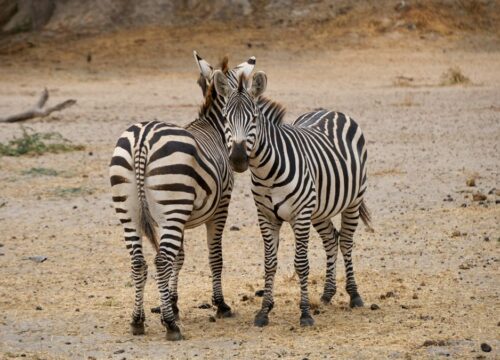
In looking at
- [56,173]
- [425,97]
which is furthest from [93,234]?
[425,97]

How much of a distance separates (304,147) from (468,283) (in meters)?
1.85

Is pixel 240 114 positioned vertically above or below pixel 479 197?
above

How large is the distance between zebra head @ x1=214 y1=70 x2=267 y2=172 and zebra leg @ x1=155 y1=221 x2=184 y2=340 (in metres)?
0.59

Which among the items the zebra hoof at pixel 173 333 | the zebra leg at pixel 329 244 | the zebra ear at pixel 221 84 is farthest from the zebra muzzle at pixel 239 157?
the zebra leg at pixel 329 244

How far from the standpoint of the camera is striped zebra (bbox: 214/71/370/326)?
6922mm

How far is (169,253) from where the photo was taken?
686 cm

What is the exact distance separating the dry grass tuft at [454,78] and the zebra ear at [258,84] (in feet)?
48.6

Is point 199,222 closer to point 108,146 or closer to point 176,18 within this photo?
point 108,146

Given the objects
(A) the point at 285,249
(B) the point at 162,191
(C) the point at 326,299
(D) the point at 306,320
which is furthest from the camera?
(A) the point at 285,249

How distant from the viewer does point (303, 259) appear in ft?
23.8

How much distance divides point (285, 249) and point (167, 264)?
2.93m

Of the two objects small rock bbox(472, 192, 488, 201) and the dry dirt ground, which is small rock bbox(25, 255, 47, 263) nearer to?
the dry dirt ground

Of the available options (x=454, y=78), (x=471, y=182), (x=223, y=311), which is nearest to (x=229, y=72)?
(x=223, y=311)

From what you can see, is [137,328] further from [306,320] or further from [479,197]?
[479,197]
